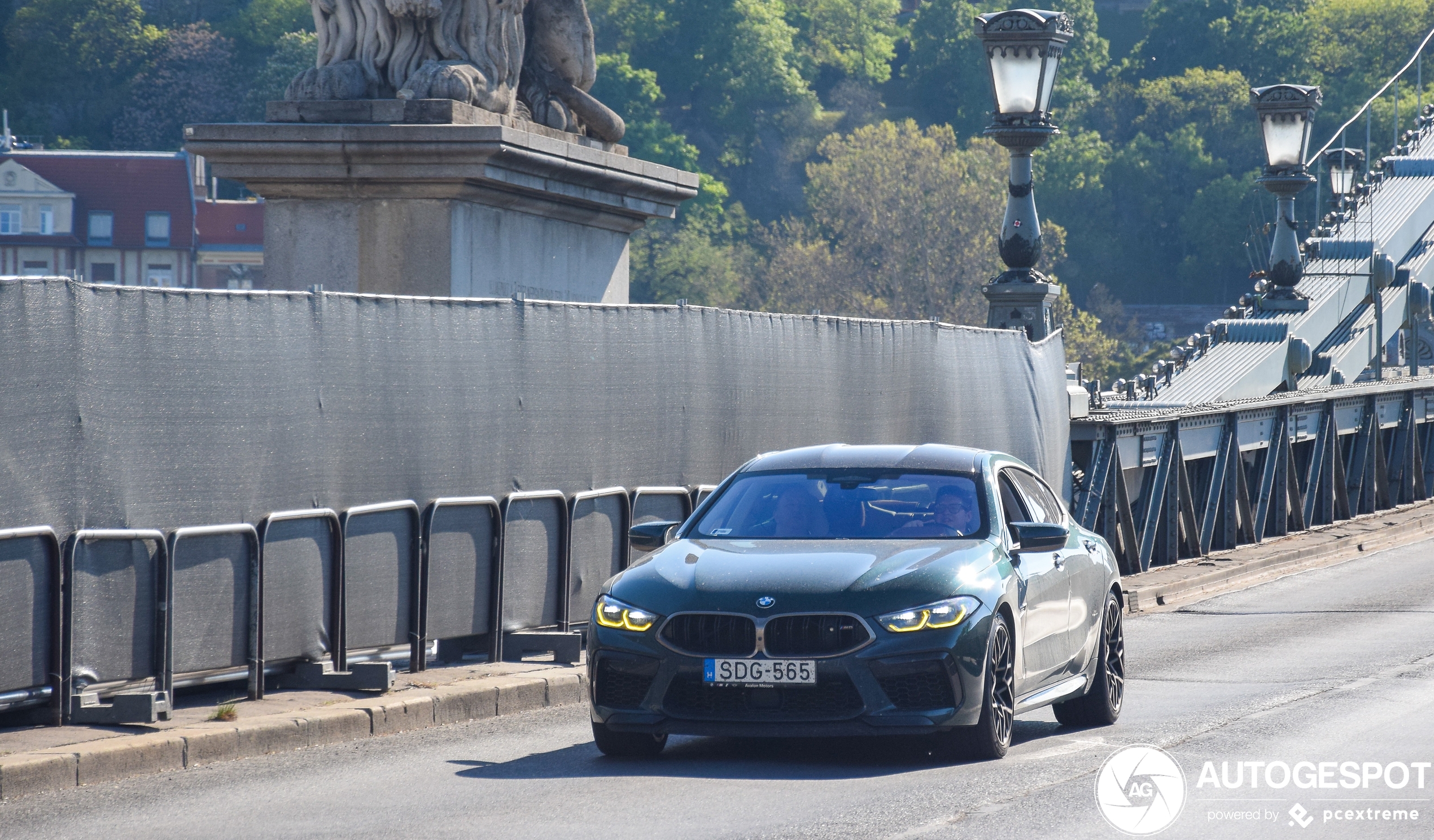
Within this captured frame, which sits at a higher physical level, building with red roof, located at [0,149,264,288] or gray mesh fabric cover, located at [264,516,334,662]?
building with red roof, located at [0,149,264,288]

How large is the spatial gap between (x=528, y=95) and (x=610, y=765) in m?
6.95

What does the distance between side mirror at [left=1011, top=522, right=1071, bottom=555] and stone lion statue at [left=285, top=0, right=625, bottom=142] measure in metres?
5.58

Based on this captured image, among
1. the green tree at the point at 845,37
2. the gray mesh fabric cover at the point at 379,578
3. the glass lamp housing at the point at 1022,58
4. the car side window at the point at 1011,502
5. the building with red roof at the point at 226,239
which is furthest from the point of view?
the green tree at the point at 845,37

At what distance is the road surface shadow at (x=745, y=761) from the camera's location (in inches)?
330

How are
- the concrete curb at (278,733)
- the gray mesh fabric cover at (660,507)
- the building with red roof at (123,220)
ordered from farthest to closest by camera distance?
1. the building with red roof at (123,220)
2. the gray mesh fabric cover at (660,507)
3. the concrete curb at (278,733)

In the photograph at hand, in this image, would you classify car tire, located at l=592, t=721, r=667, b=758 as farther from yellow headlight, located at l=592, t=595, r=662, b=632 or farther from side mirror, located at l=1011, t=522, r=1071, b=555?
side mirror, located at l=1011, t=522, r=1071, b=555

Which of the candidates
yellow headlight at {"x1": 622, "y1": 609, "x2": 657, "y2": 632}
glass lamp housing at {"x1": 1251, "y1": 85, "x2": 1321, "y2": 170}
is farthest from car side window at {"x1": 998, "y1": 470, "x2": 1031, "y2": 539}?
glass lamp housing at {"x1": 1251, "y1": 85, "x2": 1321, "y2": 170}

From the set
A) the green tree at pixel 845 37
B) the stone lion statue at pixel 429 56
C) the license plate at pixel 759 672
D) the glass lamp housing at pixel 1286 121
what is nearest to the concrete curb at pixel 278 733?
the license plate at pixel 759 672

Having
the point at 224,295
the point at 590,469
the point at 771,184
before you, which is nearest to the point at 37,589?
the point at 224,295

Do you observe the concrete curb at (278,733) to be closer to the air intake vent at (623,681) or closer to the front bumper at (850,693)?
the air intake vent at (623,681)

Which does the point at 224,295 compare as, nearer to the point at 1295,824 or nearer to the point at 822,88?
the point at 1295,824

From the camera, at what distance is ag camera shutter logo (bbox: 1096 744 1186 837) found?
7.33 m

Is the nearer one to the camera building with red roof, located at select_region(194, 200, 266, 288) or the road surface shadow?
the road surface shadow

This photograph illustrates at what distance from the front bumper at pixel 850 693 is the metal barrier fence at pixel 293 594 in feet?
7.24
